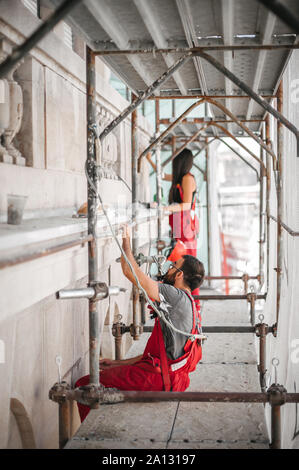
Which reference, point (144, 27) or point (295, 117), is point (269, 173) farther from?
point (144, 27)

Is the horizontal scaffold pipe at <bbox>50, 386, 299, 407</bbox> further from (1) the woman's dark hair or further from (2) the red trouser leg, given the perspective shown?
(1) the woman's dark hair

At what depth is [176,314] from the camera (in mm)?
4059

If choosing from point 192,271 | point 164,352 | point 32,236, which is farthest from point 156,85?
point 164,352

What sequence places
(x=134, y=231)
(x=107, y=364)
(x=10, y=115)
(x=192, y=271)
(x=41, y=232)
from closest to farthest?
(x=41, y=232), (x=10, y=115), (x=192, y=271), (x=107, y=364), (x=134, y=231)

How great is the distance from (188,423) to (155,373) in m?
0.49

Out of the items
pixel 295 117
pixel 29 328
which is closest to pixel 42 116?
pixel 29 328

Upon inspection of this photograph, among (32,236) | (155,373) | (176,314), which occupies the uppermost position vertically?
(32,236)

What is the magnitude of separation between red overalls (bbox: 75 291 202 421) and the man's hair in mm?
386

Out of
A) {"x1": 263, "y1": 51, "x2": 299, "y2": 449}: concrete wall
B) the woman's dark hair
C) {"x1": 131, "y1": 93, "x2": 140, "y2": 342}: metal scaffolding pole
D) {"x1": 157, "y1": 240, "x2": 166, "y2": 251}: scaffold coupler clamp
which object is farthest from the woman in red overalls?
{"x1": 263, "y1": 51, "x2": 299, "y2": 449}: concrete wall

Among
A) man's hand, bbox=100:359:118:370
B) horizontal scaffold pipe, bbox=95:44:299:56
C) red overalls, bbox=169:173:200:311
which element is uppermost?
horizontal scaffold pipe, bbox=95:44:299:56

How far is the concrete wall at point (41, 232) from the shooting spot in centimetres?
280

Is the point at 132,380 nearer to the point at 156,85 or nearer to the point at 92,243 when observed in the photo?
the point at 92,243

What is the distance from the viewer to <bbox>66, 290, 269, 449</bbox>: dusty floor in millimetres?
3332

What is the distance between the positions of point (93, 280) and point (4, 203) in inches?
30.9
